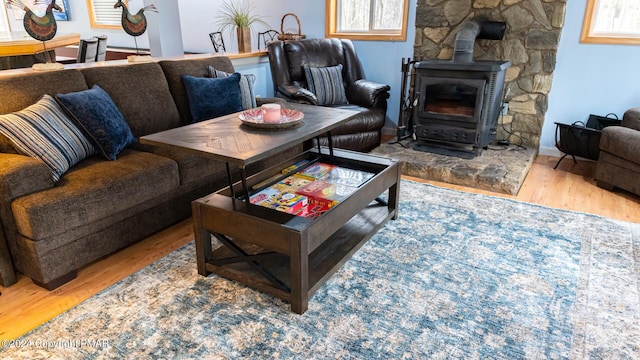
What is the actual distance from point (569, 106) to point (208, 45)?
4412 millimetres

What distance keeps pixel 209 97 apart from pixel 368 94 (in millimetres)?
1653

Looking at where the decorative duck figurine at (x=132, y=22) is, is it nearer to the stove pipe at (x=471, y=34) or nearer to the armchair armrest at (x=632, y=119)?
the stove pipe at (x=471, y=34)

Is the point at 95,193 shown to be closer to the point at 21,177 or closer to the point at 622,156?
the point at 21,177

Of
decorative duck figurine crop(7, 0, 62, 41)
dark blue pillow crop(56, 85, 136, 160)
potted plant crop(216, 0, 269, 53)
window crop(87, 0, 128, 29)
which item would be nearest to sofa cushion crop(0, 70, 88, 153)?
dark blue pillow crop(56, 85, 136, 160)

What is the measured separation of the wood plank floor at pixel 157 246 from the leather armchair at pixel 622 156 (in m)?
0.11

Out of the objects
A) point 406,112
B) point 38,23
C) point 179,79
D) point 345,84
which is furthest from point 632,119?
point 38,23

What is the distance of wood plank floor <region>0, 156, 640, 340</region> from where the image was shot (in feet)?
6.44

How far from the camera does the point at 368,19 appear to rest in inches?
187

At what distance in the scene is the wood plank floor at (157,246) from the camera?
6.44 feet

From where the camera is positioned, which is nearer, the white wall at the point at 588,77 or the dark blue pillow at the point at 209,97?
the dark blue pillow at the point at 209,97

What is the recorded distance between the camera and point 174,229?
2.76 metres

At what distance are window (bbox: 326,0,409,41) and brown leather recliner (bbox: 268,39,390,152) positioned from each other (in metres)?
0.36

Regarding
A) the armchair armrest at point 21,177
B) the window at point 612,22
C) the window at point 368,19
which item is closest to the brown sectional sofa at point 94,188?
the armchair armrest at point 21,177

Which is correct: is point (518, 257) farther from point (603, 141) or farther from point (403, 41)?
point (403, 41)
